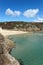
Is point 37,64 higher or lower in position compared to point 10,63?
lower

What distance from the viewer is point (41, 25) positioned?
409 ft

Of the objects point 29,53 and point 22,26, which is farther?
point 22,26

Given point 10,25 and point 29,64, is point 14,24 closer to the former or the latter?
point 10,25

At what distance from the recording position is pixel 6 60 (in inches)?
640

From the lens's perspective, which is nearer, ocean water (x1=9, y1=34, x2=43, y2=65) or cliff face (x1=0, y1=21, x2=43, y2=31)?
ocean water (x1=9, y1=34, x2=43, y2=65)

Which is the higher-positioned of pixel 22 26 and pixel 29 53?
pixel 29 53

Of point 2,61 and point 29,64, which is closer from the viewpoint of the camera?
point 2,61

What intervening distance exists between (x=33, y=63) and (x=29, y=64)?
745 mm

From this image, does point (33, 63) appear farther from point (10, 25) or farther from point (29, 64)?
point (10, 25)

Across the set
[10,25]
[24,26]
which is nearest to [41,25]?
[24,26]

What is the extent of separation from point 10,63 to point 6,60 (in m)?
0.57

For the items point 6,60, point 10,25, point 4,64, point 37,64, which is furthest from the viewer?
point 10,25

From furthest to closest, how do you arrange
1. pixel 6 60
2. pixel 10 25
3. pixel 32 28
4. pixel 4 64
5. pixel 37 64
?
1. pixel 10 25
2. pixel 32 28
3. pixel 37 64
4. pixel 6 60
5. pixel 4 64

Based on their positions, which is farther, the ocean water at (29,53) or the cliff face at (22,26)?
the cliff face at (22,26)
